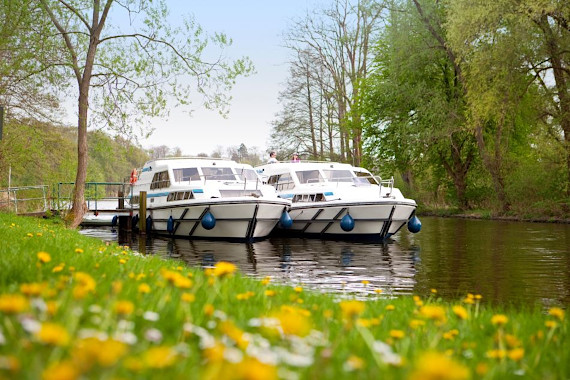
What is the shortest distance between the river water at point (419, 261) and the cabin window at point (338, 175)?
8.66 ft

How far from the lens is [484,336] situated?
411cm

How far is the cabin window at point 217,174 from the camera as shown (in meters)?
21.5

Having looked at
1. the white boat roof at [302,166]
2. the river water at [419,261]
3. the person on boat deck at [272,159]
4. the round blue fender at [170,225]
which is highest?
the person on boat deck at [272,159]

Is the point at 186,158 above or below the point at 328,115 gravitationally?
below

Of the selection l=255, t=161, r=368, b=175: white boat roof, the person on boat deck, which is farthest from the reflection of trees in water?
the person on boat deck

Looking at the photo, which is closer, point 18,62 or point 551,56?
point 18,62

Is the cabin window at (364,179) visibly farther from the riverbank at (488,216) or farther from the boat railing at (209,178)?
the riverbank at (488,216)

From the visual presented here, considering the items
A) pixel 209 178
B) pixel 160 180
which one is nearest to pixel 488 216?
pixel 209 178

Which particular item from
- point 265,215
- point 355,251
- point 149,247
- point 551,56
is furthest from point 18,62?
point 551,56

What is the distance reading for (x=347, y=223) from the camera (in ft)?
64.3

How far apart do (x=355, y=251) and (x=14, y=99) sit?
18.6m

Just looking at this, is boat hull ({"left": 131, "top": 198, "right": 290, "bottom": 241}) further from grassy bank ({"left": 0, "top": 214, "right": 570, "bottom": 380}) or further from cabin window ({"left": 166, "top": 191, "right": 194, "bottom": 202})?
grassy bank ({"left": 0, "top": 214, "right": 570, "bottom": 380})

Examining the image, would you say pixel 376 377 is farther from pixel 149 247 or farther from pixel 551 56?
pixel 551 56

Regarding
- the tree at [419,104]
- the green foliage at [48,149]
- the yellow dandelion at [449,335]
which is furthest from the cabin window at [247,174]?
the yellow dandelion at [449,335]
